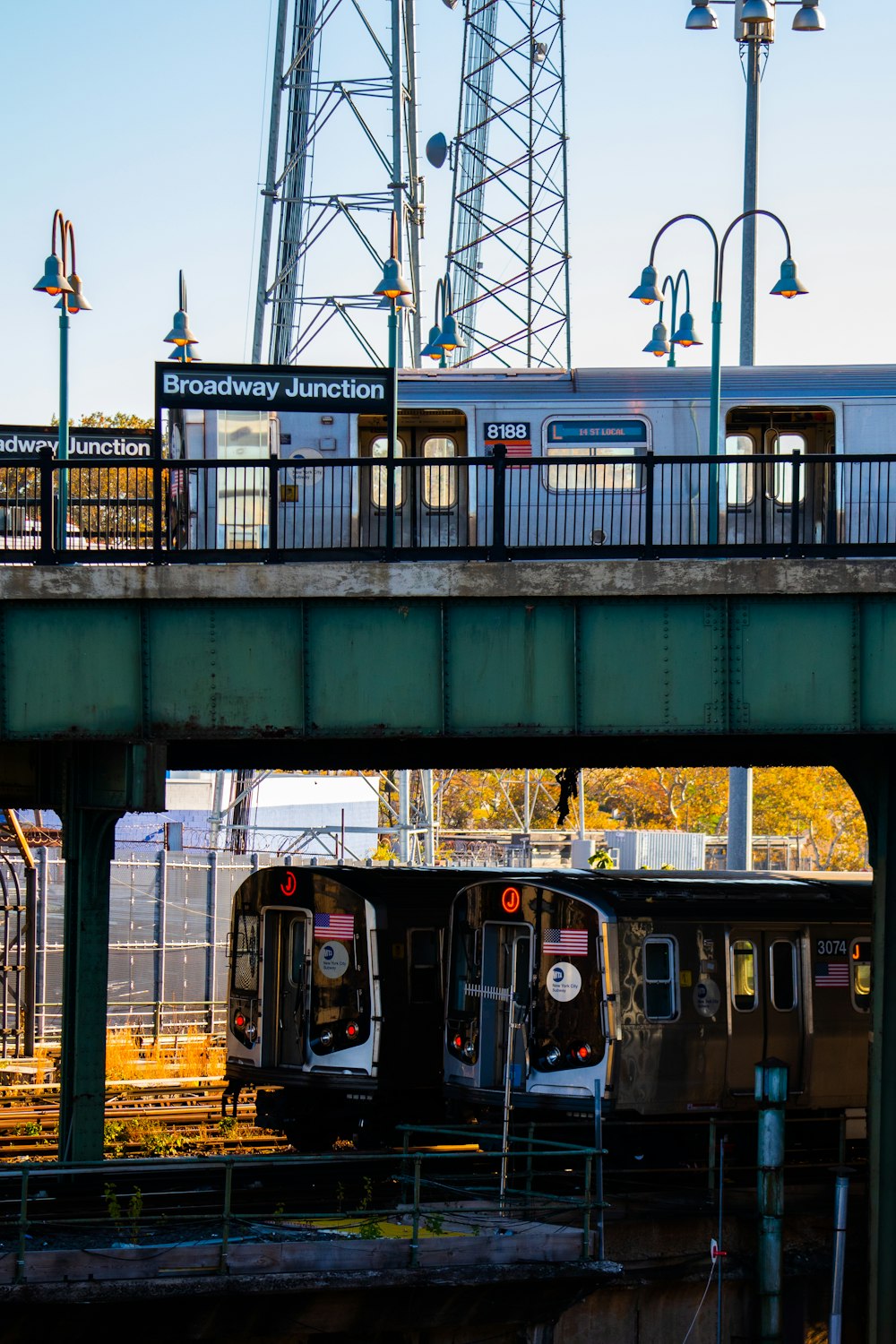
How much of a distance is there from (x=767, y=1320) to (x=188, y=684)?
9.27 metres

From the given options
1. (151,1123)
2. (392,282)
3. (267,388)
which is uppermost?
(392,282)

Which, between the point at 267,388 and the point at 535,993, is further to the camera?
the point at 535,993

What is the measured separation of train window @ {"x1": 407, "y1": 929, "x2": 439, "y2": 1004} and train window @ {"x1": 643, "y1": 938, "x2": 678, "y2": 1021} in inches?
124

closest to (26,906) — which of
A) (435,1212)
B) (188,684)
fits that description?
(188,684)

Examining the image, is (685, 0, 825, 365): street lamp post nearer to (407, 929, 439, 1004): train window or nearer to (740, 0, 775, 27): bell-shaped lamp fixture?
(740, 0, 775, 27): bell-shaped lamp fixture

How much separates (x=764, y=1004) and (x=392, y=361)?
28.2 feet

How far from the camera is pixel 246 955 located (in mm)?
21594

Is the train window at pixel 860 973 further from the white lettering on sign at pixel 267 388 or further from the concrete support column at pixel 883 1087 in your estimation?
the white lettering on sign at pixel 267 388

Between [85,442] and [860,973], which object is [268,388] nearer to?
[85,442]

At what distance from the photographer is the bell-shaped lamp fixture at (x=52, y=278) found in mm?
18406

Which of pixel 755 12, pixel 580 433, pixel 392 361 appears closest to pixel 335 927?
pixel 392 361

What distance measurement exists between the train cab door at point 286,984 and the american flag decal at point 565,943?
11.4ft

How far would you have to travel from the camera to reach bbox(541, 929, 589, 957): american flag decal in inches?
730

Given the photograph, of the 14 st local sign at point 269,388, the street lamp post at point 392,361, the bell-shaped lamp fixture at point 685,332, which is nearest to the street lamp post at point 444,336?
the bell-shaped lamp fixture at point 685,332
